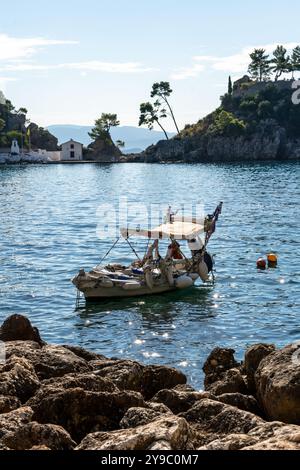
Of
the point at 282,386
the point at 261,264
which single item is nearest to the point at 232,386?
the point at 282,386

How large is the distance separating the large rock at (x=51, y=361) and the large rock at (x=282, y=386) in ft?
16.0

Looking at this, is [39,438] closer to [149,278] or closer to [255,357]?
[255,357]

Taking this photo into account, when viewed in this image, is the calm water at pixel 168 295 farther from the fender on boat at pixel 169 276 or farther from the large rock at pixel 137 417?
the large rock at pixel 137 417

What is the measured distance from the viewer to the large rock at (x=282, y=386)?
14.3 meters

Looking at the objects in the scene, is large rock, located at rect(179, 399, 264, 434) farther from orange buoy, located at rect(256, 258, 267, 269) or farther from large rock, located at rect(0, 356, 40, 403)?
orange buoy, located at rect(256, 258, 267, 269)

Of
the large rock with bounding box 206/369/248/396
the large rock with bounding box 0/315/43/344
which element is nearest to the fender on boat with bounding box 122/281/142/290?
the large rock with bounding box 0/315/43/344

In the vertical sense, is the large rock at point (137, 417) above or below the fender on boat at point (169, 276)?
above

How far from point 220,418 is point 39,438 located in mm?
3343

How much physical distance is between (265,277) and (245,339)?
12.3 metres

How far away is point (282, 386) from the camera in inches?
568

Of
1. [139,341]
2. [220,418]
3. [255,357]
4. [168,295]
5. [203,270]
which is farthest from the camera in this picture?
[203,270]

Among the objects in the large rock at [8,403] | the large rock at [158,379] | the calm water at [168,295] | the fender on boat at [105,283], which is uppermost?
the large rock at [8,403]

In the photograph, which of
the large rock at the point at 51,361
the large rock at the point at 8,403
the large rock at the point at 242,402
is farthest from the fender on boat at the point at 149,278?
the large rock at the point at 8,403

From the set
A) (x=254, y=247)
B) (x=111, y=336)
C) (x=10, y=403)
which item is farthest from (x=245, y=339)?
(x=254, y=247)
